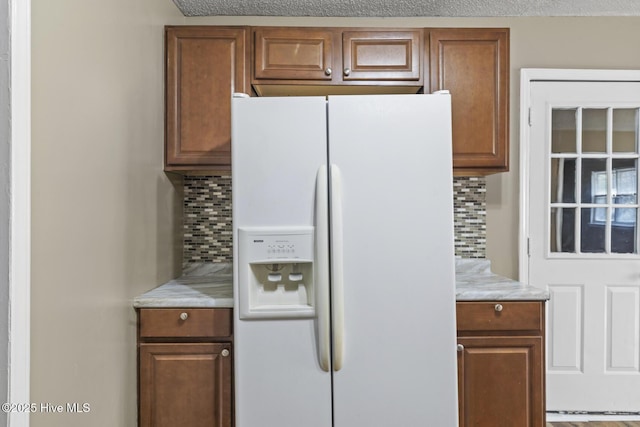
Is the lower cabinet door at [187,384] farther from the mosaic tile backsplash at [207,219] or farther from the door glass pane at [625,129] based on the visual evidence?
the door glass pane at [625,129]

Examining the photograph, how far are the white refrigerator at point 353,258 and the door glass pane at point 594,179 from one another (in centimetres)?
140

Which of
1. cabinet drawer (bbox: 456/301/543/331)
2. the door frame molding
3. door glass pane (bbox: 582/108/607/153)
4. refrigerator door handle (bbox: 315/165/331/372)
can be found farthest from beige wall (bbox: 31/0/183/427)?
door glass pane (bbox: 582/108/607/153)

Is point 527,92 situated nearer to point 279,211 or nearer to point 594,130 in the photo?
point 594,130

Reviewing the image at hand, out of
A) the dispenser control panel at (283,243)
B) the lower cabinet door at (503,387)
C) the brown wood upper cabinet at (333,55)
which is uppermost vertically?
the brown wood upper cabinet at (333,55)

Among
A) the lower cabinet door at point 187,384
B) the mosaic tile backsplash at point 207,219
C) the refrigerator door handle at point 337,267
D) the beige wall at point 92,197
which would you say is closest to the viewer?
the beige wall at point 92,197

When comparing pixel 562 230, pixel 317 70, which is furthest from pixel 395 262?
pixel 562 230

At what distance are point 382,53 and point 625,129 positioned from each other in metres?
1.59

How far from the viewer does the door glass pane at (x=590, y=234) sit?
102 inches

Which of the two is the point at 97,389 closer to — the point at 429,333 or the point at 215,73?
the point at 429,333

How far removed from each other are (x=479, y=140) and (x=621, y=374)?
5.59 ft

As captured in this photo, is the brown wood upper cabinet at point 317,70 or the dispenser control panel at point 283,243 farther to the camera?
the brown wood upper cabinet at point 317,70

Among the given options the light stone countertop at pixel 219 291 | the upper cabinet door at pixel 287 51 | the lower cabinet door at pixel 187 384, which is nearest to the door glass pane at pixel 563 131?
the light stone countertop at pixel 219 291

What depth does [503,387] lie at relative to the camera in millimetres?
1838

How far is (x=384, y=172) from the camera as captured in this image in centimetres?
168
